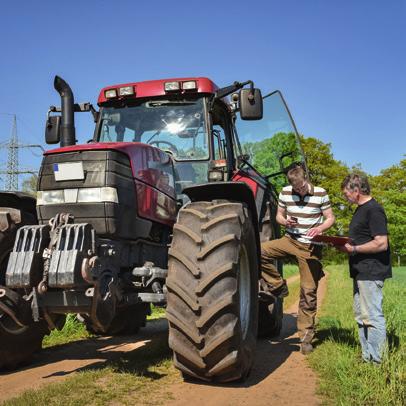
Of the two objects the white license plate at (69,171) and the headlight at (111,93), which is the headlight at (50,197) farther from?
the headlight at (111,93)

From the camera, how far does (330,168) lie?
3844 centimetres

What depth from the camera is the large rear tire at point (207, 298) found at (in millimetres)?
3600

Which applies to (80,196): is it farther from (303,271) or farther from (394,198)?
(394,198)

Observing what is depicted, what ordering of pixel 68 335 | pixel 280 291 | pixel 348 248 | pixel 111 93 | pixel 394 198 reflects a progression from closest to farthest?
pixel 348 248 < pixel 111 93 < pixel 280 291 < pixel 68 335 < pixel 394 198

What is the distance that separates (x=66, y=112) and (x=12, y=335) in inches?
98.6

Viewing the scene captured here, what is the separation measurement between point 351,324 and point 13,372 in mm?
4226

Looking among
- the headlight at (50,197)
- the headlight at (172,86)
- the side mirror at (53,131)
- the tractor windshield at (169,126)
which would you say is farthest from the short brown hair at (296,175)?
the side mirror at (53,131)

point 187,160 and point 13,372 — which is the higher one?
point 187,160

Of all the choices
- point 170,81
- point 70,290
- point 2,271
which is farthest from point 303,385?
point 170,81

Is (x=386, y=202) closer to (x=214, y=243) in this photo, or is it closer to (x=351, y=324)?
(x=351, y=324)

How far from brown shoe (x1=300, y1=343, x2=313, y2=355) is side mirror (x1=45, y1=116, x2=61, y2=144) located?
12.0ft

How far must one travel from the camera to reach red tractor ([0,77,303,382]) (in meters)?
3.65

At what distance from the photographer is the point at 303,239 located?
546cm

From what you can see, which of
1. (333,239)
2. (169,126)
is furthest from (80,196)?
(333,239)
